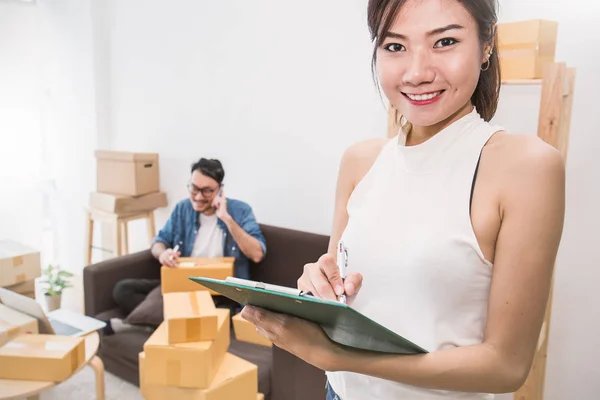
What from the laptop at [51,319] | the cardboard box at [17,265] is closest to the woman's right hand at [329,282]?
the laptop at [51,319]

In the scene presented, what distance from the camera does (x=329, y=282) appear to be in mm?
865

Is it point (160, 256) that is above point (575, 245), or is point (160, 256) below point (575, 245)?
below

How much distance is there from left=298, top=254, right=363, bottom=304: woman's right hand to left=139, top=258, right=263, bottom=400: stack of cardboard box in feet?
4.01

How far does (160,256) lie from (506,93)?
2.01m

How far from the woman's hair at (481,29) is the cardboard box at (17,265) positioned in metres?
2.63

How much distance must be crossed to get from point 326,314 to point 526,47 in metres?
1.50

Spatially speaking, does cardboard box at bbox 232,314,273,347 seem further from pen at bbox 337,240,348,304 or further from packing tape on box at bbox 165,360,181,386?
pen at bbox 337,240,348,304

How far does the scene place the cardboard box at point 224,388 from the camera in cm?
200

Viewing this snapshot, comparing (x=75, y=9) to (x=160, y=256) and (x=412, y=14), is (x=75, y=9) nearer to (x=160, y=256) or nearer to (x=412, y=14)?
(x=160, y=256)

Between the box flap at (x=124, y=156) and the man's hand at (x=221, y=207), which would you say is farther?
the box flap at (x=124, y=156)

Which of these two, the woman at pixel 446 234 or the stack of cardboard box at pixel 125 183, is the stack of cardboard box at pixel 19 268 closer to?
the stack of cardboard box at pixel 125 183

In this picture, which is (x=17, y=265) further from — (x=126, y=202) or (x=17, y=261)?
(x=126, y=202)

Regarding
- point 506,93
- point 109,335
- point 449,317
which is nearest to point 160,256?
point 109,335

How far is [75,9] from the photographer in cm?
417
